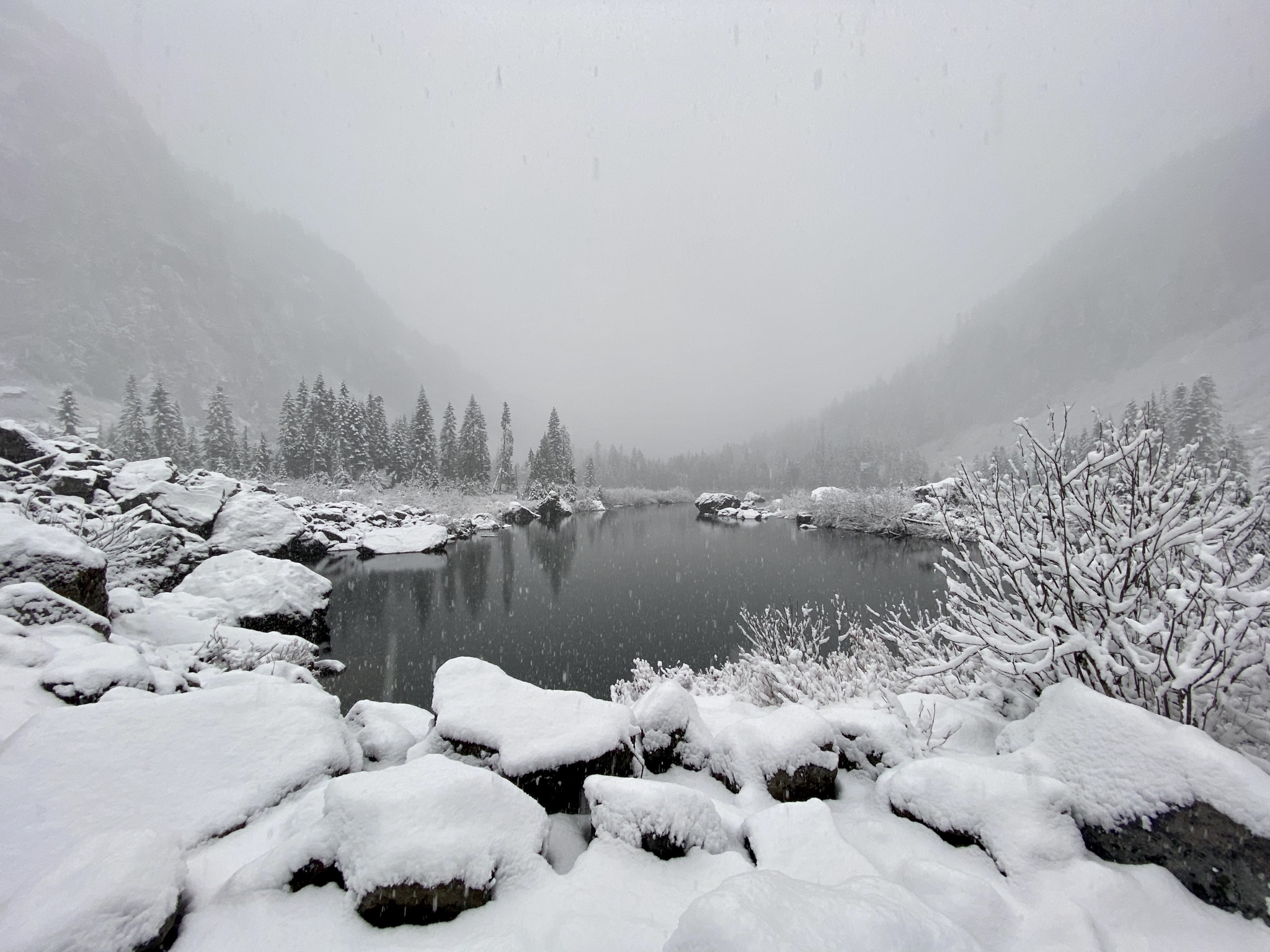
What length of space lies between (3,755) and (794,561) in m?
21.7

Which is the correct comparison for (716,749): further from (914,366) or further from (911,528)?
(914,366)

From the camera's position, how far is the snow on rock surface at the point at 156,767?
216cm

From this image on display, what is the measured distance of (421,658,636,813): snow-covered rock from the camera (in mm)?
3059

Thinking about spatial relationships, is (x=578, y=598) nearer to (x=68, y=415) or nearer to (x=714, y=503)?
(x=714, y=503)

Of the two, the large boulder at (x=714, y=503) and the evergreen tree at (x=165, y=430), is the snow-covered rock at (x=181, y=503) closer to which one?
the evergreen tree at (x=165, y=430)

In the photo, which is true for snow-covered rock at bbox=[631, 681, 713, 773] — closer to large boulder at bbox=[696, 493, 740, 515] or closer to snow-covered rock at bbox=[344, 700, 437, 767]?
snow-covered rock at bbox=[344, 700, 437, 767]

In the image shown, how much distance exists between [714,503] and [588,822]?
48206 millimetres

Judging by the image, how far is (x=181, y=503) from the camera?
1309 centimetres

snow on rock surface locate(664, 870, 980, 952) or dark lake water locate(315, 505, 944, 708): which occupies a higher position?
snow on rock surface locate(664, 870, 980, 952)

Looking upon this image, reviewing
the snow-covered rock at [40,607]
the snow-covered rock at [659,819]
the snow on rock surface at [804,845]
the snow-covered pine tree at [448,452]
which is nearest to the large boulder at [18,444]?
the snow-covered rock at [40,607]

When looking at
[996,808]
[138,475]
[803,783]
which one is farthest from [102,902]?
[138,475]

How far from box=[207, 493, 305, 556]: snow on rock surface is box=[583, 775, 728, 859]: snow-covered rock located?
50.9 feet

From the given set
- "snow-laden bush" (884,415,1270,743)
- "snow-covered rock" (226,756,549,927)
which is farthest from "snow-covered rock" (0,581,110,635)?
"snow-laden bush" (884,415,1270,743)

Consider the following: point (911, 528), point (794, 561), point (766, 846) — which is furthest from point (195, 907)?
point (911, 528)
